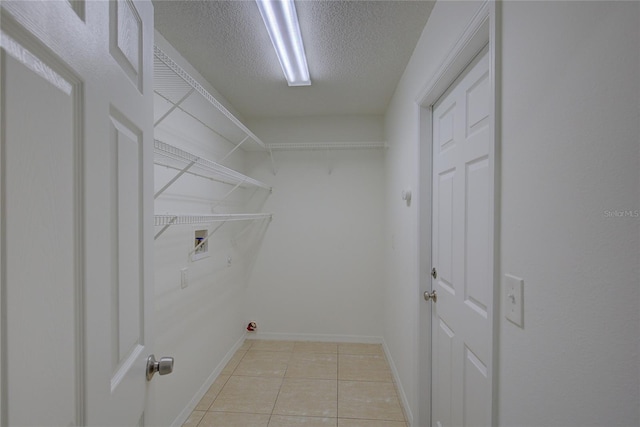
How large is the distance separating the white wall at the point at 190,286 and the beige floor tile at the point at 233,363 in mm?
84

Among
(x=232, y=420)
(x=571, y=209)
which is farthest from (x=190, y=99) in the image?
(x=232, y=420)

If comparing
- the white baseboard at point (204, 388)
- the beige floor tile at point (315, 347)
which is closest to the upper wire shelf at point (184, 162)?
the white baseboard at point (204, 388)

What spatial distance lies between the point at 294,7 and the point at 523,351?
67.8 inches

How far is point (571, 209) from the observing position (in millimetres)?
619

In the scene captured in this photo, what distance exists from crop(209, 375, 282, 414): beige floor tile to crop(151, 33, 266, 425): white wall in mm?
179

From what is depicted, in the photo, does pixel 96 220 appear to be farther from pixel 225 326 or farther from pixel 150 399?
pixel 225 326

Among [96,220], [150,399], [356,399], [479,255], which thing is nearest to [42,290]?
[96,220]

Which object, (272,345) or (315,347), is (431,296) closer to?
(315,347)

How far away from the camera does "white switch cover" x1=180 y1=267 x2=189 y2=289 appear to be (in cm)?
189

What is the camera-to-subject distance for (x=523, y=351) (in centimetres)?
77

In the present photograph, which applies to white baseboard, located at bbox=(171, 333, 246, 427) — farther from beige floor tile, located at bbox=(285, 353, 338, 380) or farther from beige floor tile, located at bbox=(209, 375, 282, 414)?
beige floor tile, located at bbox=(285, 353, 338, 380)

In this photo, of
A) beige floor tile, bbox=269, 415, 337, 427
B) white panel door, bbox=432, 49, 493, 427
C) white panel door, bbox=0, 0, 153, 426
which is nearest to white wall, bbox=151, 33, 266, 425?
beige floor tile, bbox=269, 415, 337, 427

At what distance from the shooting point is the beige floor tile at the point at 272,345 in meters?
3.00

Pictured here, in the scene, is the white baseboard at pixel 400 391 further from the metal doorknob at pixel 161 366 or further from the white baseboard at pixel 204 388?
the metal doorknob at pixel 161 366
